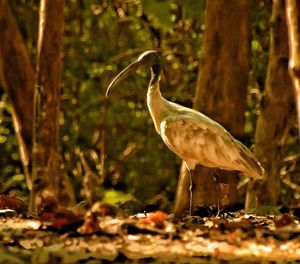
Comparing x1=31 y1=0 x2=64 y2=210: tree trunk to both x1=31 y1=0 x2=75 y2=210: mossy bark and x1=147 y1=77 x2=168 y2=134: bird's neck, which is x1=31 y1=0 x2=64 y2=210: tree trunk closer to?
x1=31 y1=0 x2=75 y2=210: mossy bark

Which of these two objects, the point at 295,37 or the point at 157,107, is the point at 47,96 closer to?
the point at 157,107

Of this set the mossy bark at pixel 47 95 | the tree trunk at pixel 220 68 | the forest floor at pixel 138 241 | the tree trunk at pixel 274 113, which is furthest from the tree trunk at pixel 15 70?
the forest floor at pixel 138 241

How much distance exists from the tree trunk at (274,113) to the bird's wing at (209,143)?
2.46 meters

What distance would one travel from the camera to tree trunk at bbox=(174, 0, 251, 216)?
34.0 feet

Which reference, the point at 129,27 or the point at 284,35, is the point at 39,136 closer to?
the point at 284,35

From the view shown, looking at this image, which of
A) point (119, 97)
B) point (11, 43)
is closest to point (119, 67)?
point (119, 97)

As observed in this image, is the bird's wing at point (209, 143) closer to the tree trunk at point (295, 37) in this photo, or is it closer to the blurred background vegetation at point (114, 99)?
the tree trunk at point (295, 37)

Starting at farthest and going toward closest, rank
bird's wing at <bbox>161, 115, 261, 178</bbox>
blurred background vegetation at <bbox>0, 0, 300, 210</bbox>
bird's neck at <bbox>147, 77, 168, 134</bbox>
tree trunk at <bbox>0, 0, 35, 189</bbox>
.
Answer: blurred background vegetation at <bbox>0, 0, 300, 210</bbox> < tree trunk at <bbox>0, 0, 35, 189</bbox> < bird's neck at <bbox>147, 77, 168, 134</bbox> < bird's wing at <bbox>161, 115, 261, 178</bbox>

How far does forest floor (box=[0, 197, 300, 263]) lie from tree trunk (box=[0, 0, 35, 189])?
605 cm

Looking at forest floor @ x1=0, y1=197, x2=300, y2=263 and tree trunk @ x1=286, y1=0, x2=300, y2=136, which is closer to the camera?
forest floor @ x1=0, y1=197, x2=300, y2=263

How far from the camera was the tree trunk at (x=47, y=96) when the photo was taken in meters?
10.3

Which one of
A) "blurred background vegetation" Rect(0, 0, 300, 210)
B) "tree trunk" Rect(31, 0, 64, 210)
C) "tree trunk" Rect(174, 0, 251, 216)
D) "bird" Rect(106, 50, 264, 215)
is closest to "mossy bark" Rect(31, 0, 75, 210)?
"tree trunk" Rect(31, 0, 64, 210)

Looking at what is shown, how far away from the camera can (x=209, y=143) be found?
8.38m

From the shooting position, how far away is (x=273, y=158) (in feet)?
36.2
